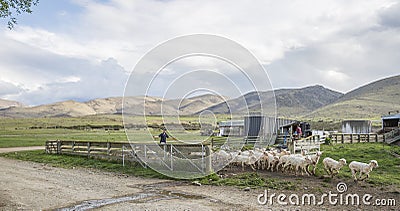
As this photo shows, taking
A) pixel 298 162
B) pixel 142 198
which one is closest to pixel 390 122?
pixel 298 162

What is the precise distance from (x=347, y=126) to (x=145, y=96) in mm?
47387

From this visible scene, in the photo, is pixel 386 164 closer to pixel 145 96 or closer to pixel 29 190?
pixel 145 96

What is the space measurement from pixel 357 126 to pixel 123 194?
50346 millimetres

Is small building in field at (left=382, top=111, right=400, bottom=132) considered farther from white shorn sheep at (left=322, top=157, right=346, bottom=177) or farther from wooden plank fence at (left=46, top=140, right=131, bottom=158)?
wooden plank fence at (left=46, top=140, right=131, bottom=158)

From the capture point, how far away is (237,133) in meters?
49.8

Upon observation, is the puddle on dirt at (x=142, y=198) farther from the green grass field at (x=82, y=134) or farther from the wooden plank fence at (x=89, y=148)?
the wooden plank fence at (x=89, y=148)

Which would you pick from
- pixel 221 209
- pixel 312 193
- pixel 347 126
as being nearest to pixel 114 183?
pixel 221 209

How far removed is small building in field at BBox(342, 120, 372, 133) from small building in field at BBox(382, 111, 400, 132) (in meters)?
4.99

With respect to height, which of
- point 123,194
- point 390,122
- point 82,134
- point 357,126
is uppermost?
point 390,122

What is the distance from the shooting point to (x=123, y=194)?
35.4 feet

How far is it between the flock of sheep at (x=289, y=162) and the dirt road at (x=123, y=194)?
3.30 feet

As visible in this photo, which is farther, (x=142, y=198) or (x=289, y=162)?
(x=289, y=162)

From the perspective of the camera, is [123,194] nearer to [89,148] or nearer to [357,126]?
[89,148]

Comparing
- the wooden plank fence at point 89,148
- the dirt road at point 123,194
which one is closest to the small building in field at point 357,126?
the wooden plank fence at point 89,148
